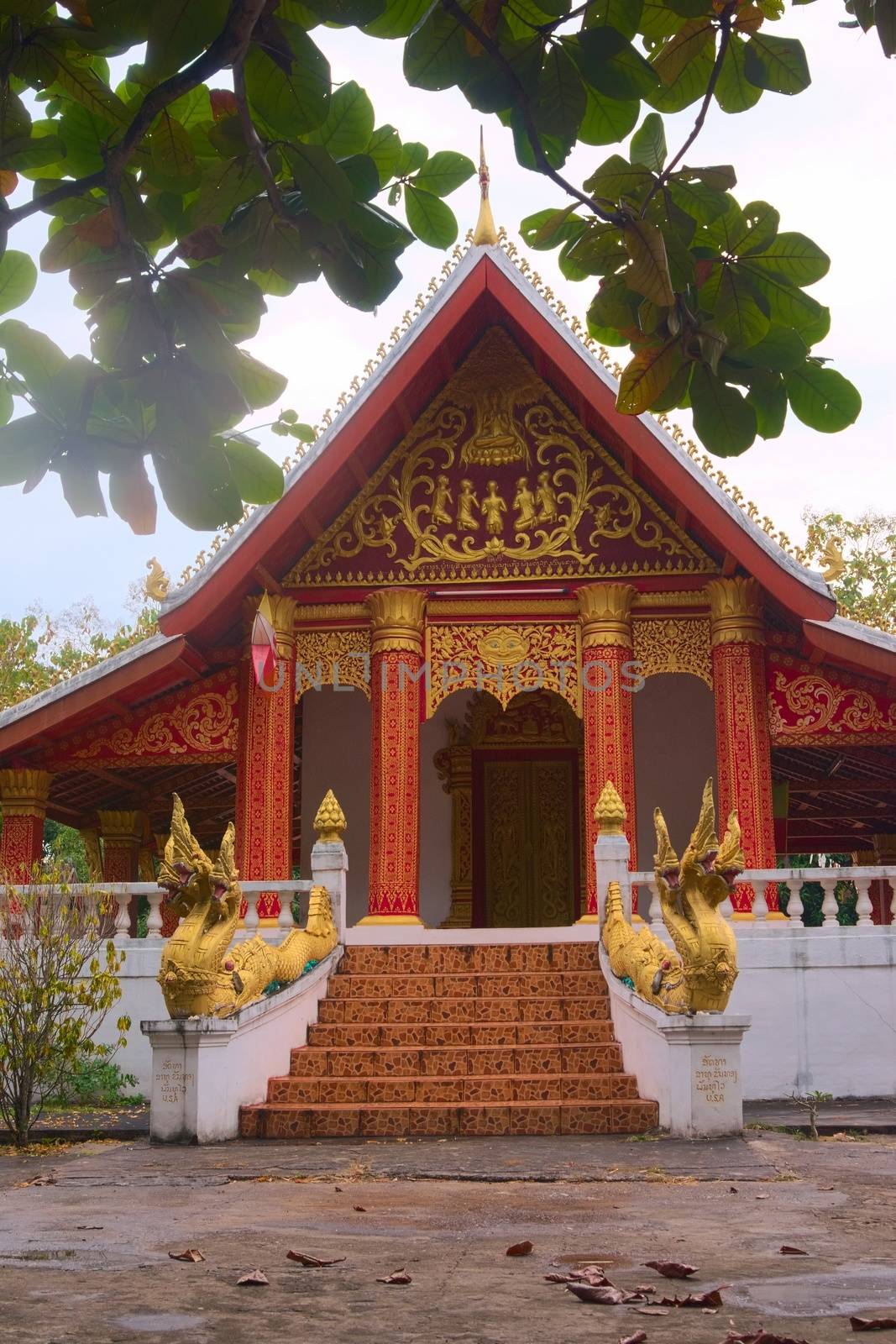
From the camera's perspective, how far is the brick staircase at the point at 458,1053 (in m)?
8.37

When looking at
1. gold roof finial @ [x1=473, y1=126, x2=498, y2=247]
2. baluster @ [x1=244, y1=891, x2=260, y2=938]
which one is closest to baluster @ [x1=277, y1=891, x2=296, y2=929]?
baluster @ [x1=244, y1=891, x2=260, y2=938]

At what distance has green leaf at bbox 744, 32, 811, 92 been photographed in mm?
2703

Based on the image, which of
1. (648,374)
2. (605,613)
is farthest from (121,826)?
(648,374)

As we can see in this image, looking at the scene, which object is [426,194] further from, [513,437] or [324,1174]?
[513,437]

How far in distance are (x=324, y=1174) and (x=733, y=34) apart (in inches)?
204

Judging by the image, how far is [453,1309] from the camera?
3.35 metres

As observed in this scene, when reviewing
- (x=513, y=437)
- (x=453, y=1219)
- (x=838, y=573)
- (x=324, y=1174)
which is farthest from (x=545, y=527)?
(x=453, y=1219)

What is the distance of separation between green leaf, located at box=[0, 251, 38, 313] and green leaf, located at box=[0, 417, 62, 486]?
0.28m

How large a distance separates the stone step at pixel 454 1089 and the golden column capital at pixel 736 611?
14.8ft

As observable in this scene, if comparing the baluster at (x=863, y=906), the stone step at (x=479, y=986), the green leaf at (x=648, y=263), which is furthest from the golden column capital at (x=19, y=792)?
the green leaf at (x=648, y=263)

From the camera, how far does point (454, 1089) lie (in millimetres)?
8750

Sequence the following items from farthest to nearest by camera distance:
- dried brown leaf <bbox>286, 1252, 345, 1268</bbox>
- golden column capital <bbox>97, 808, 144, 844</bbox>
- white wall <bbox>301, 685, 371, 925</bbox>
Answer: golden column capital <bbox>97, 808, 144, 844</bbox> → white wall <bbox>301, 685, 371, 925</bbox> → dried brown leaf <bbox>286, 1252, 345, 1268</bbox>

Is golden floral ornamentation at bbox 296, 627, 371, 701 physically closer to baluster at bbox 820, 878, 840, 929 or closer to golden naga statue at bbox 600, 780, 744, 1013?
baluster at bbox 820, 878, 840, 929

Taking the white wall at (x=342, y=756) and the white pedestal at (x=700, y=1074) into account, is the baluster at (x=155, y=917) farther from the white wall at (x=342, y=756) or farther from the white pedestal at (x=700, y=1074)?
the white pedestal at (x=700, y=1074)
